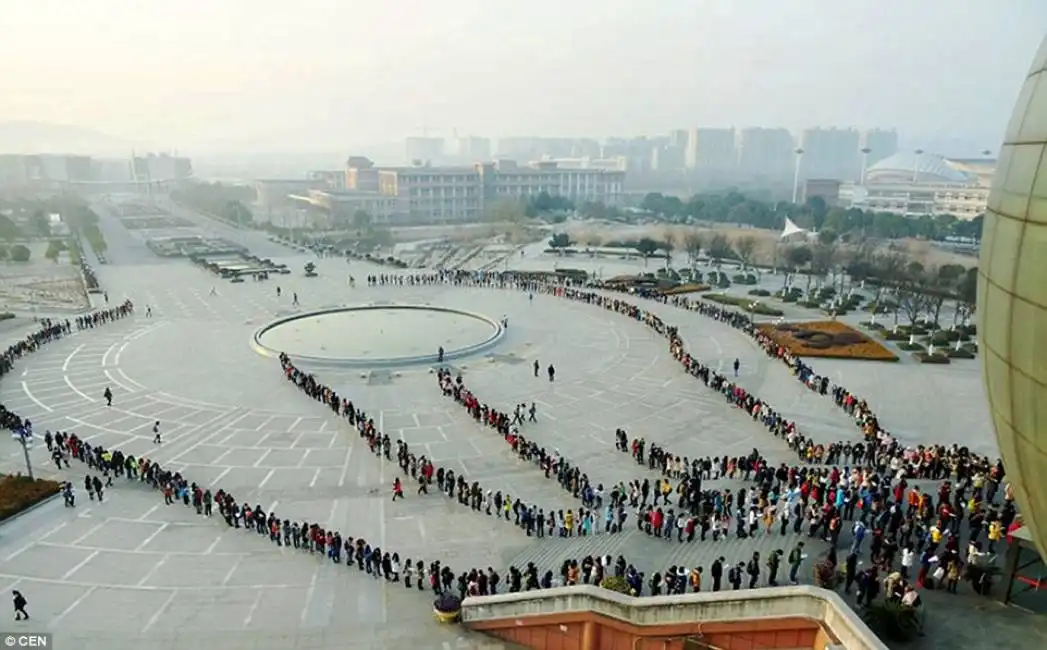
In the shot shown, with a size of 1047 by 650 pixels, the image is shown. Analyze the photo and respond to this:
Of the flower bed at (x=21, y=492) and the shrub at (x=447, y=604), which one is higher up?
the shrub at (x=447, y=604)

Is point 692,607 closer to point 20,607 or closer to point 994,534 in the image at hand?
point 994,534

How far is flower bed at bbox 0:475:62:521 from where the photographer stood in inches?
782

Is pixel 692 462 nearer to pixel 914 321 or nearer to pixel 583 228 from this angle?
pixel 914 321

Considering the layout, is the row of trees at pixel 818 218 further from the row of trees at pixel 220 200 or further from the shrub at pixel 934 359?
the row of trees at pixel 220 200

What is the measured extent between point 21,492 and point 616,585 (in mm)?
16950

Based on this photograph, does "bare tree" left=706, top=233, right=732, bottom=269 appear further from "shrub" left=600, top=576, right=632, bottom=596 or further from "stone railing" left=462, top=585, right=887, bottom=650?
"stone railing" left=462, top=585, right=887, bottom=650

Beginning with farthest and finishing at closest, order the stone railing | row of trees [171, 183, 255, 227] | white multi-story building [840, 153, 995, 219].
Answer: row of trees [171, 183, 255, 227] → white multi-story building [840, 153, 995, 219] → the stone railing

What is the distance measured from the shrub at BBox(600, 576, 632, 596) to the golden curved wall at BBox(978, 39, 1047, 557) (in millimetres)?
8069

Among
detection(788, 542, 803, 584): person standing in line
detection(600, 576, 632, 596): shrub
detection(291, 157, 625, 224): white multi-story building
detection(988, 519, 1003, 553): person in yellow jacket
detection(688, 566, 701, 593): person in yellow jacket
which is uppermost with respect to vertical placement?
detection(291, 157, 625, 224): white multi-story building

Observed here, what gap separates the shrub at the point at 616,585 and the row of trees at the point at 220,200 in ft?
347

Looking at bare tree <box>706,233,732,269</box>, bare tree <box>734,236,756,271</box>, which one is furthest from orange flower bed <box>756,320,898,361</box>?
bare tree <box>706,233,732,269</box>

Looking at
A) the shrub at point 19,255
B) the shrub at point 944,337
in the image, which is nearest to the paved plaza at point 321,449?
the shrub at point 944,337

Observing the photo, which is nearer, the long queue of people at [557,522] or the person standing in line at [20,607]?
the long queue of people at [557,522]

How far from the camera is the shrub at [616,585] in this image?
47.3 feet
